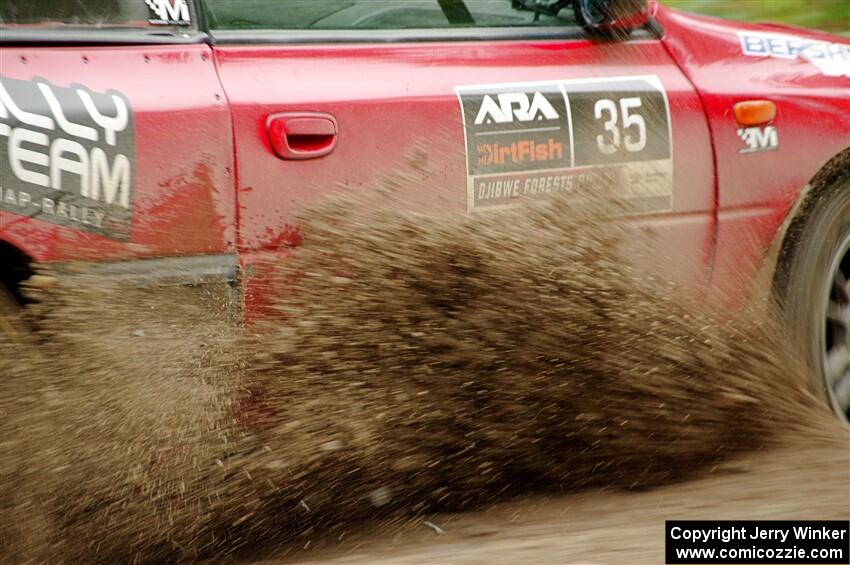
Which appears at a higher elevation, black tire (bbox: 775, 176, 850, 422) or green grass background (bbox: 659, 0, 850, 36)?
green grass background (bbox: 659, 0, 850, 36)

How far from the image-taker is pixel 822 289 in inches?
153

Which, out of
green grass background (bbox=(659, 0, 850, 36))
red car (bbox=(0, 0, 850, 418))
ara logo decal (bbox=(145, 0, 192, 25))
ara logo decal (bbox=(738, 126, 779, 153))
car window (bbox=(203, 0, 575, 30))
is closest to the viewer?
red car (bbox=(0, 0, 850, 418))

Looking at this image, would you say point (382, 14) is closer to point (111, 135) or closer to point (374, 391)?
point (111, 135)

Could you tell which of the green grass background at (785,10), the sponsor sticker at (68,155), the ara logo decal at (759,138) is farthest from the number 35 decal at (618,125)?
the green grass background at (785,10)

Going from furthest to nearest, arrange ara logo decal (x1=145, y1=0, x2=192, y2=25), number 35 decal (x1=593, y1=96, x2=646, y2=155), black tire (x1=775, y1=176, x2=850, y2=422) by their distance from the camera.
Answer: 1. black tire (x1=775, y1=176, x2=850, y2=422)
2. number 35 decal (x1=593, y1=96, x2=646, y2=155)
3. ara logo decal (x1=145, y1=0, x2=192, y2=25)

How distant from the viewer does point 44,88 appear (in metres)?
2.58

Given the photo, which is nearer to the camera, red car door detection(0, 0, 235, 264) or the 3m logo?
red car door detection(0, 0, 235, 264)

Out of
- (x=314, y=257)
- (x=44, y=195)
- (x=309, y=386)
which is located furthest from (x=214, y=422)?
(x=44, y=195)

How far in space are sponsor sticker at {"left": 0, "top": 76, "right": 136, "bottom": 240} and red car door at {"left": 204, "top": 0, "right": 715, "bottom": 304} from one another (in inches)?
12.0

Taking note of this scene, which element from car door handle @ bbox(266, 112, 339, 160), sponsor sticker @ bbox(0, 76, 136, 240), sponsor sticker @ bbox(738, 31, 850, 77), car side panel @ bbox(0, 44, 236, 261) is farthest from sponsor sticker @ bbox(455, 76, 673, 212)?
sponsor sticker @ bbox(0, 76, 136, 240)

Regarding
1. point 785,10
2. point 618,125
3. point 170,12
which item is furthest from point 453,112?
point 785,10

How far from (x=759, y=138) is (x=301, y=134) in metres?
1.61

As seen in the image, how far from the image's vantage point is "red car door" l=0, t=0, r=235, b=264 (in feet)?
8.38

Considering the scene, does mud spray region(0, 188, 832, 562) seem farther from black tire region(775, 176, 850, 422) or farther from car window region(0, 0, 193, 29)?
car window region(0, 0, 193, 29)
